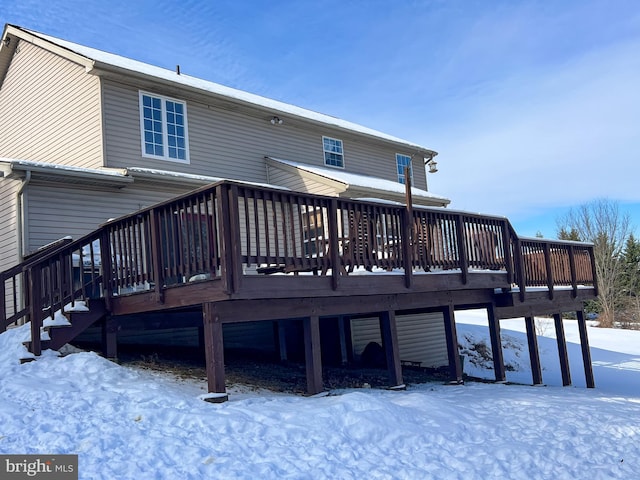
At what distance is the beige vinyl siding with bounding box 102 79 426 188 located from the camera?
12586 mm

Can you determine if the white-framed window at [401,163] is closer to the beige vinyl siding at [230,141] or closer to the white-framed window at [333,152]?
the beige vinyl siding at [230,141]

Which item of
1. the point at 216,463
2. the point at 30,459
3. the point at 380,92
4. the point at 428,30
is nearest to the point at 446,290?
the point at 216,463

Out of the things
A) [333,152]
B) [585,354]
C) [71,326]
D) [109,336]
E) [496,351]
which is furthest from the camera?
[333,152]

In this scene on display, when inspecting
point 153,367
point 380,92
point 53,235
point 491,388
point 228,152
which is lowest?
point 491,388

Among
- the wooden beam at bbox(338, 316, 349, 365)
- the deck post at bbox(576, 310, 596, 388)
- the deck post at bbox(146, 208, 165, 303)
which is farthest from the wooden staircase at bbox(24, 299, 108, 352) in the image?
the deck post at bbox(576, 310, 596, 388)

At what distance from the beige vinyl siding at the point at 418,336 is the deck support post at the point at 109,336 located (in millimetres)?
8344

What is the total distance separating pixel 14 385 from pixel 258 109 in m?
10.0

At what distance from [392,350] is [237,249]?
3493 millimetres

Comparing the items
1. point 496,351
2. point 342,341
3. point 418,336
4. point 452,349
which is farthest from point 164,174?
point 418,336

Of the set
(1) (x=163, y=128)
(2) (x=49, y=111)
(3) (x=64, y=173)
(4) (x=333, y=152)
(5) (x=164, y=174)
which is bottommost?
(3) (x=64, y=173)

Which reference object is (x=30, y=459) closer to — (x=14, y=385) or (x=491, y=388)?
(x=14, y=385)

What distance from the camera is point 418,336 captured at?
17.9 meters

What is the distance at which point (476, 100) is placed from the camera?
21.8 meters

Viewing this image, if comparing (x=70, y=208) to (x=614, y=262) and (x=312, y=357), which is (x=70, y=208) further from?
(x=614, y=262)
